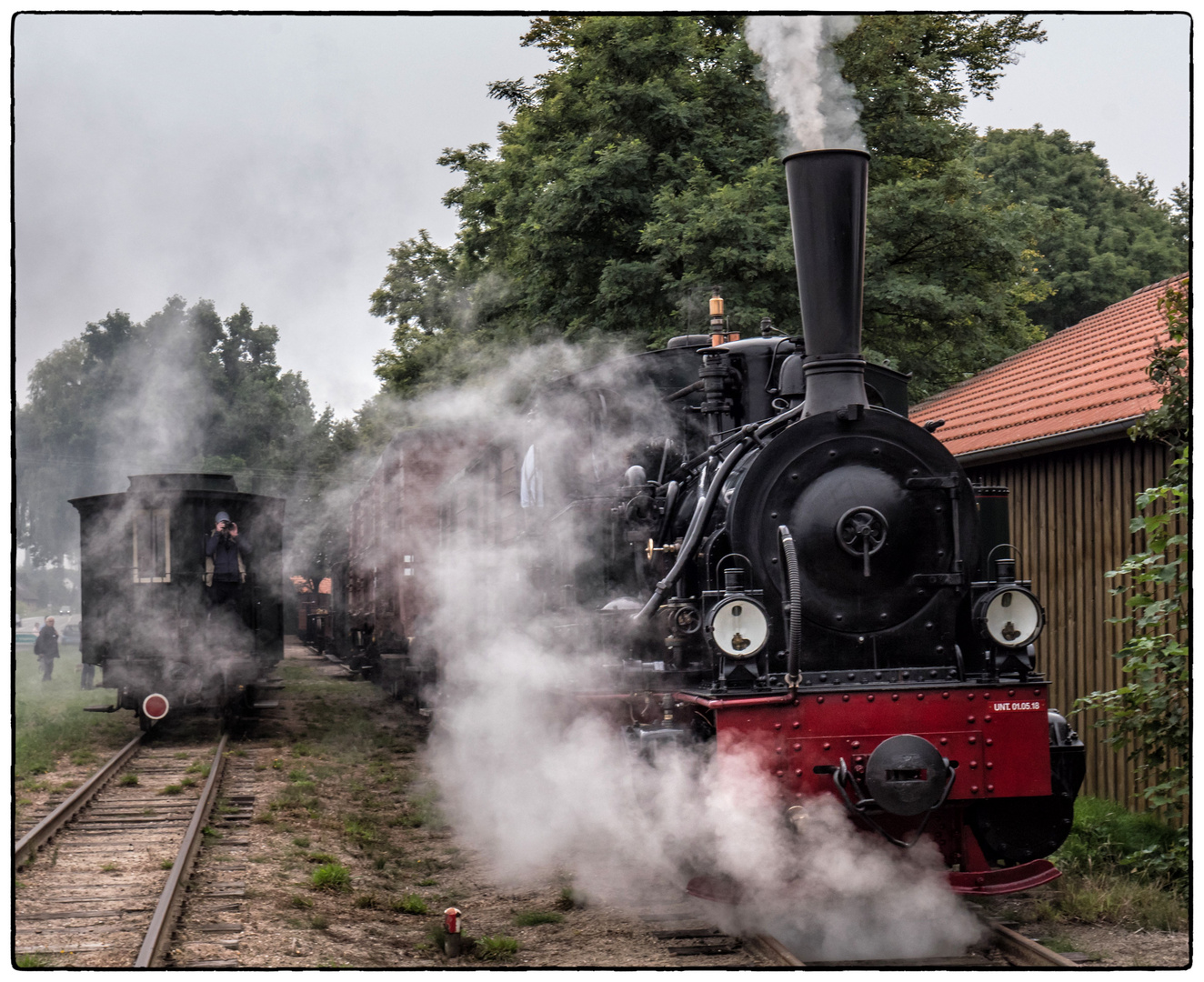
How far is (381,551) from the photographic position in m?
15.1

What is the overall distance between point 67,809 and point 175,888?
2.72 m

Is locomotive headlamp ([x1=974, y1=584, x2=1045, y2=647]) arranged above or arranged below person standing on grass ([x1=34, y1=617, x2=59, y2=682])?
above

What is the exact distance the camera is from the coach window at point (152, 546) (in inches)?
452

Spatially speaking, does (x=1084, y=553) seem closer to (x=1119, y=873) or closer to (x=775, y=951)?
(x=1119, y=873)

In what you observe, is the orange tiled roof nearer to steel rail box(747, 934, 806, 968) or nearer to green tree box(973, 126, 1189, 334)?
steel rail box(747, 934, 806, 968)

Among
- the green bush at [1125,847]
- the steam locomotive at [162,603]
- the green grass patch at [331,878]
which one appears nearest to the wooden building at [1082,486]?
the green bush at [1125,847]

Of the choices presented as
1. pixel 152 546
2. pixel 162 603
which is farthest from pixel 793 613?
pixel 152 546

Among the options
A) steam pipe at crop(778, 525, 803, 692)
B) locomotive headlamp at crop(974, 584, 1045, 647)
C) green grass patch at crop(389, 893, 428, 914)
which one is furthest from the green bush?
green grass patch at crop(389, 893, 428, 914)

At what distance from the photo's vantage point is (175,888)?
5.79 m

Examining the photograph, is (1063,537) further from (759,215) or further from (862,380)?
(759,215)

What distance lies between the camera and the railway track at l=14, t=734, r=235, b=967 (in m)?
5.06

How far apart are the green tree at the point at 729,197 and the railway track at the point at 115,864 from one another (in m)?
6.41

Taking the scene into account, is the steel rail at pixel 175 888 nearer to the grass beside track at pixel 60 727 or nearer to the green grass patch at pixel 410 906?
the green grass patch at pixel 410 906

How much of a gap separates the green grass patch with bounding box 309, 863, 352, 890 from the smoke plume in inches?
177
